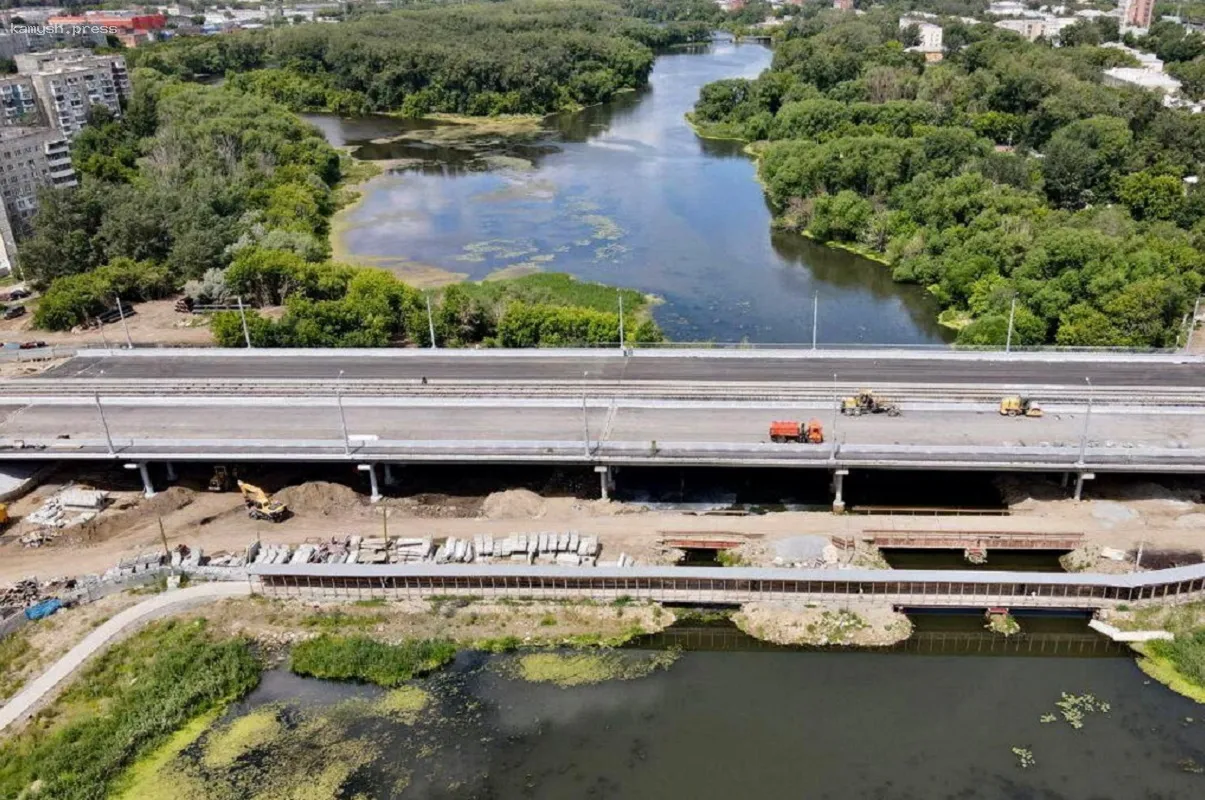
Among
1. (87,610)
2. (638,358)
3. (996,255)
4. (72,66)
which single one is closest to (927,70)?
(996,255)

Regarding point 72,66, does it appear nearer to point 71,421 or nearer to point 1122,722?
point 71,421

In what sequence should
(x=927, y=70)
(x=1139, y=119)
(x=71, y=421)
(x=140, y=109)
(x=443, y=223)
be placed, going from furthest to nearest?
(x=927, y=70)
(x=140, y=109)
(x=1139, y=119)
(x=443, y=223)
(x=71, y=421)

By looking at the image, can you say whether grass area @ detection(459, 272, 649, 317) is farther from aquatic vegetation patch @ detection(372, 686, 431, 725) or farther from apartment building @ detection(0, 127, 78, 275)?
apartment building @ detection(0, 127, 78, 275)

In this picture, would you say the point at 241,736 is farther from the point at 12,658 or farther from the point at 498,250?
the point at 498,250

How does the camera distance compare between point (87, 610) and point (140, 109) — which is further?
point (140, 109)

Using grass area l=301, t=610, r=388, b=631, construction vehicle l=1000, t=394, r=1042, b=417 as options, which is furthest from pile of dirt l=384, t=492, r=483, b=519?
construction vehicle l=1000, t=394, r=1042, b=417

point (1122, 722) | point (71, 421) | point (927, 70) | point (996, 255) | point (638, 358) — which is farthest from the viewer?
point (927, 70)

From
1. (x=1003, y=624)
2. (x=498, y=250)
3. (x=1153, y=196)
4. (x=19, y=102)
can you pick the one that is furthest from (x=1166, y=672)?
(x=19, y=102)
